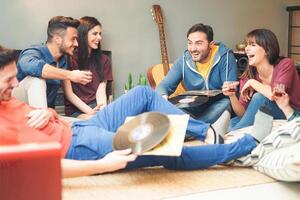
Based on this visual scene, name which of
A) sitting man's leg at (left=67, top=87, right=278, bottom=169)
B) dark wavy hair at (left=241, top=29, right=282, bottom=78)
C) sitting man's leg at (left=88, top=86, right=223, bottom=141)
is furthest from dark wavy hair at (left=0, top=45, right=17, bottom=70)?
dark wavy hair at (left=241, top=29, right=282, bottom=78)

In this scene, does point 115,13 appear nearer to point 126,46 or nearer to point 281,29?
point 126,46

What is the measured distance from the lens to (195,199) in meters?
1.56

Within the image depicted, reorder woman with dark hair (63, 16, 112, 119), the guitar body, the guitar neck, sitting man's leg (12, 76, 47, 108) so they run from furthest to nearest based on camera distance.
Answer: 1. the guitar neck
2. the guitar body
3. woman with dark hair (63, 16, 112, 119)
4. sitting man's leg (12, 76, 47, 108)

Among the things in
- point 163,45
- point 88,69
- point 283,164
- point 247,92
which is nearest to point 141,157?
point 283,164

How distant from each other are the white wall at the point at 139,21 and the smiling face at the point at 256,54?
1502 millimetres

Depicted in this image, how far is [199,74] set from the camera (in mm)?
3031

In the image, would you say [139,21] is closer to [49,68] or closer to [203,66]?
[203,66]

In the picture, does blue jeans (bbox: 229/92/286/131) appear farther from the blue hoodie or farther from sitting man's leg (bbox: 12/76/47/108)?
sitting man's leg (bbox: 12/76/47/108)

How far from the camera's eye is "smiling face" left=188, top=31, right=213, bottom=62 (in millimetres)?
3008

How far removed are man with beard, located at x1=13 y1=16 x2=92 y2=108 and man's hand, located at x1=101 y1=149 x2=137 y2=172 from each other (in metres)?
1.03

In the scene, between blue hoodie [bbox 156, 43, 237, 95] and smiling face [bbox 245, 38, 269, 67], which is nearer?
smiling face [bbox 245, 38, 269, 67]

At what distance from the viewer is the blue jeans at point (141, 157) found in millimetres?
1750

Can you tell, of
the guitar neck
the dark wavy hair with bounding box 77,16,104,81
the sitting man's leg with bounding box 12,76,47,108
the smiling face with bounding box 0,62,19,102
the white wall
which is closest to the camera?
the smiling face with bounding box 0,62,19,102

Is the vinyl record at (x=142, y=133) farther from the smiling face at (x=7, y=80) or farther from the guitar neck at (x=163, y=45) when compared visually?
the guitar neck at (x=163, y=45)
